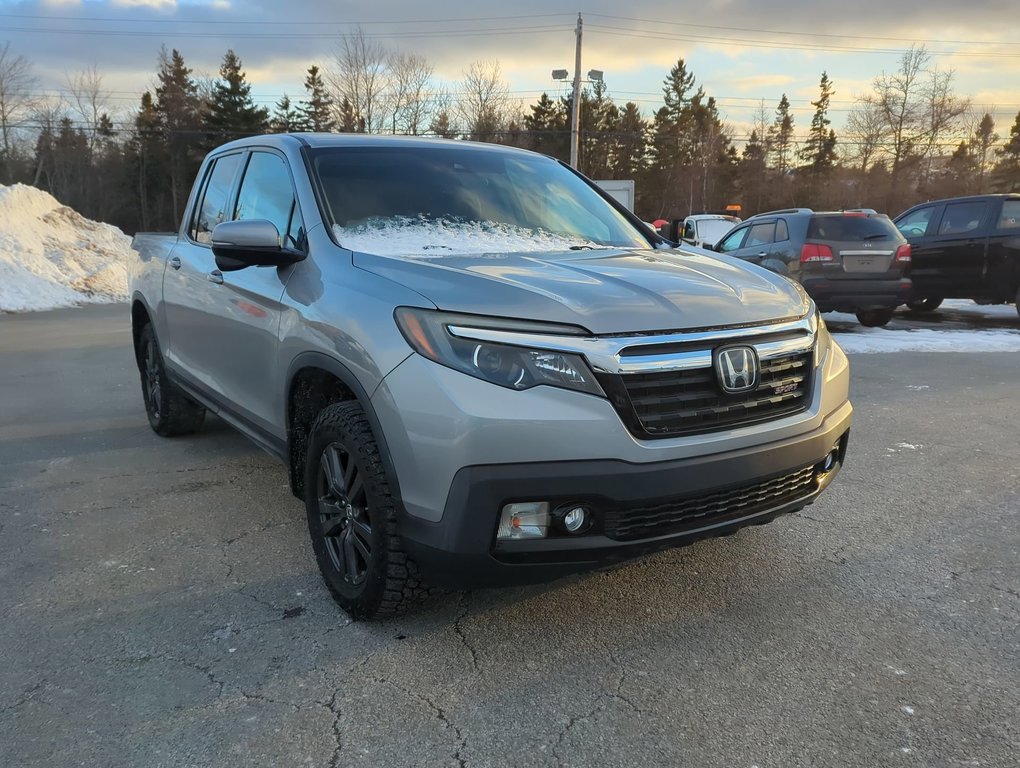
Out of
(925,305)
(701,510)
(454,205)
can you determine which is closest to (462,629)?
(701,510)

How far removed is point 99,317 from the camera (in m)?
13.5

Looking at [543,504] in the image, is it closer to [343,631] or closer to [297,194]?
[343,631]

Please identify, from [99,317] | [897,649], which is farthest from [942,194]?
[897,649]

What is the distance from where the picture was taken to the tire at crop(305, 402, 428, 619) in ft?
8.30

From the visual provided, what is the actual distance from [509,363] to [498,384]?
0.08 meters

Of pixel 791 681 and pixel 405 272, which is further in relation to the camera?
pixel 405 272

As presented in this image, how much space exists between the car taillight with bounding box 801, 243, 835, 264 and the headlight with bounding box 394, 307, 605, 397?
8.92 m

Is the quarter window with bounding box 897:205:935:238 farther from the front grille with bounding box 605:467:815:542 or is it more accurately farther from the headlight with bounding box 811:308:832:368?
the front grille with bounding box 605:467:815:542

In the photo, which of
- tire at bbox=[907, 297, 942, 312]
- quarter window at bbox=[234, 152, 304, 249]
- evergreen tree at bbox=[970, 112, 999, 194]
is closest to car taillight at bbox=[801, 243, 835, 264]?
tire at bbox=[907, 297, 942, 312]

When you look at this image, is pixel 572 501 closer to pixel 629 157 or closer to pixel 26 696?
pixel 26 696

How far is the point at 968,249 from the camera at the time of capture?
11.2m

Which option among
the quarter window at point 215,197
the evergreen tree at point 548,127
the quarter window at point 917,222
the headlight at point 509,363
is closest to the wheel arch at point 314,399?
the headlight at point 509,363

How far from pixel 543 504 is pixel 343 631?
3.27 ft

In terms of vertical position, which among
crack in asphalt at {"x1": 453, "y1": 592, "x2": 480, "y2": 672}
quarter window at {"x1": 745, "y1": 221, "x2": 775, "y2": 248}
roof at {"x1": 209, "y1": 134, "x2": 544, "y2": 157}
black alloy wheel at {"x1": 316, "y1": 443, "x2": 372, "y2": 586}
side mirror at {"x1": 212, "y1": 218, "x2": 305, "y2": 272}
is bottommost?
crack in asphalt at {"x1": 453, "y1": 592, "x2": 480, "y2": 672}
